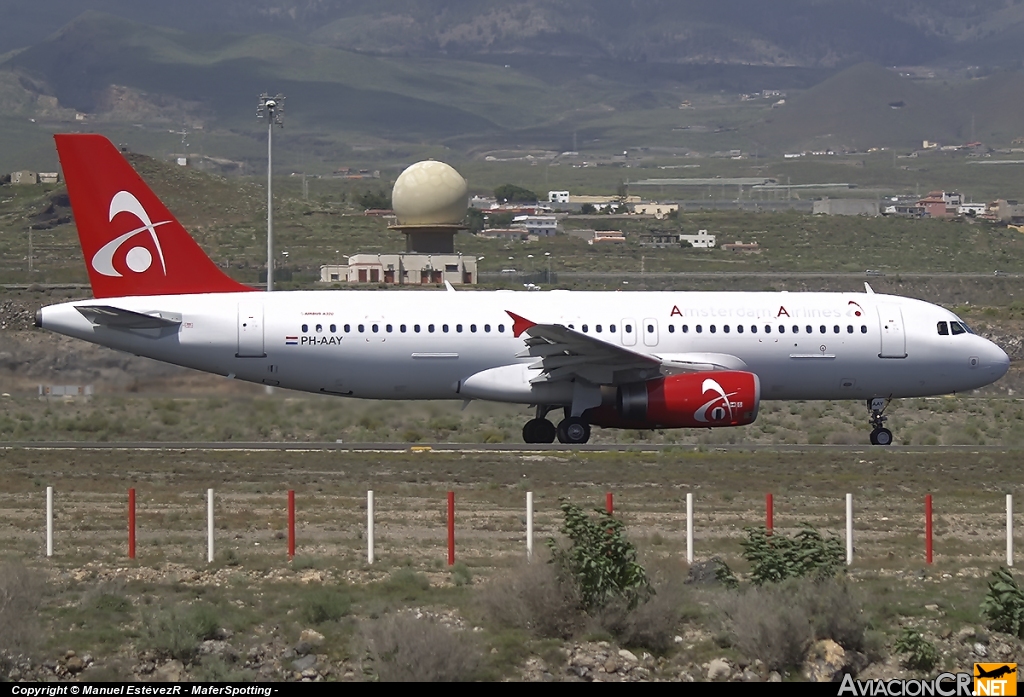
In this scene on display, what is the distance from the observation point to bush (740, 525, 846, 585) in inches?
733

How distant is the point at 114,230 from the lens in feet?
114

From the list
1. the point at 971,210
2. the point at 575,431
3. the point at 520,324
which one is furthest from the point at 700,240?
the point at 520,324

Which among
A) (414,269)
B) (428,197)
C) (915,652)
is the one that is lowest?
(915,652)

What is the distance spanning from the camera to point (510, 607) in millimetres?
17875

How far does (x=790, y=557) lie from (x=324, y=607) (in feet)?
17.4

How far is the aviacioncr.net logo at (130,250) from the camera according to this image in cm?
3462

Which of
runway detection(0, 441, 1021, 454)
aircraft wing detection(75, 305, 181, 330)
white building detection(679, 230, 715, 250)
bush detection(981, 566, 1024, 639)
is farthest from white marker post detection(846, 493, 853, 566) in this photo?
white building detection(679, 230, 715, 250)

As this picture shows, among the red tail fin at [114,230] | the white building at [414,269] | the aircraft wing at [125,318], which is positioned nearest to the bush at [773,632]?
the aircraft wing at [125,318]

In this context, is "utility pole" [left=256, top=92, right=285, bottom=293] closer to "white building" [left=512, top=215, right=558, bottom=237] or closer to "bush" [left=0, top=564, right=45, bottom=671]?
"bush" [left=0, top=564, right=45, bottom=671]

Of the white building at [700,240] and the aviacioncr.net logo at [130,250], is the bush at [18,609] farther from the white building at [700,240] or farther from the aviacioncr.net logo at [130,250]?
the white building at [700,240]

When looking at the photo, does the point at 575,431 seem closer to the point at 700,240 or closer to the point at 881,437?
the point at 881,437

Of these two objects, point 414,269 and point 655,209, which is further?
point 655,209

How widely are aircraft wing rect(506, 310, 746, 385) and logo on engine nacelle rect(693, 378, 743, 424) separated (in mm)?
1144

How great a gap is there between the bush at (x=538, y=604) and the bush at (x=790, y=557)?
2357mm
